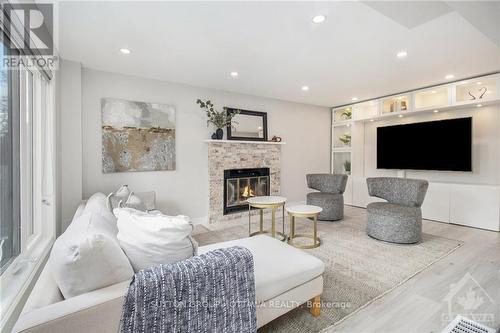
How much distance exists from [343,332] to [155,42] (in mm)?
3096

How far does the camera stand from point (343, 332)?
63.5 inches

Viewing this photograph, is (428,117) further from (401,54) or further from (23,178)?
(23,178)

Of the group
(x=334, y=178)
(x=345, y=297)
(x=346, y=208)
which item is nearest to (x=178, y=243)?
(x=345, y=297)

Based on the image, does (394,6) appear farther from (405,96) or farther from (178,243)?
(405,96)

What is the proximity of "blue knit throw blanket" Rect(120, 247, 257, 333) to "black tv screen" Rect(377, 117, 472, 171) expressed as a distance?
180 inches

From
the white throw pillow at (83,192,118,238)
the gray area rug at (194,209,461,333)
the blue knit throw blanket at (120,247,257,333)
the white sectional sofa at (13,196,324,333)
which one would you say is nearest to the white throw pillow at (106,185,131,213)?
the white throw pillow at (83,192,118,238)

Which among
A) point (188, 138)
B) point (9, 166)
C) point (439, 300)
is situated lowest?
point (439, 300)

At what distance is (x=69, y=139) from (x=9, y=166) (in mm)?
1330

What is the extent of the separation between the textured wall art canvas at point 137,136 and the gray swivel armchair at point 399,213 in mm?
3200

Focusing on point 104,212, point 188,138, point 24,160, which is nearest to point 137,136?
point 188,138

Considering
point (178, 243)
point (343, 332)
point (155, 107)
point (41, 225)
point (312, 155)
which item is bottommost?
point (343, 332)

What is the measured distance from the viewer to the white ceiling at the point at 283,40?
2002 millimetres

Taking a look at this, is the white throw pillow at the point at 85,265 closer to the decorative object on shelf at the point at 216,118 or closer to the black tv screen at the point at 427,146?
the decorative object on shelf at the point at 216,118

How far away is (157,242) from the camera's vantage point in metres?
1.27
